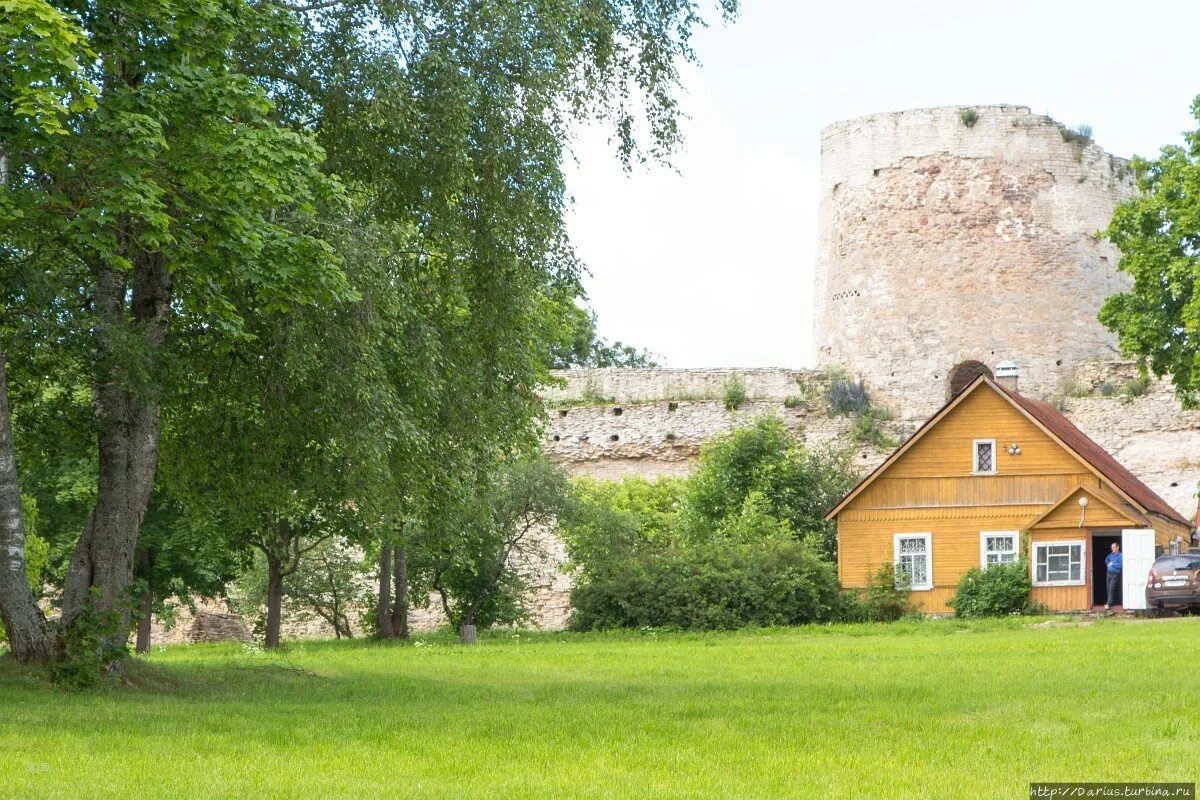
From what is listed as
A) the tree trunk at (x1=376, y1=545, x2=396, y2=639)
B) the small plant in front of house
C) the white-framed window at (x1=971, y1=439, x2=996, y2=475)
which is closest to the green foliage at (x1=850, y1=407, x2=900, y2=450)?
the small plant in front of house

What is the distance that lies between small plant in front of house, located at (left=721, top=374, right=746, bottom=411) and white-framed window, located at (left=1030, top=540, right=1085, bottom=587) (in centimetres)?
1148

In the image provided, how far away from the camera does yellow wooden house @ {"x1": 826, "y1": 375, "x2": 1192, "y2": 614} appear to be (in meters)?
30.2

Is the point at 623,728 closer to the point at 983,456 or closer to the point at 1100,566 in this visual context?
the point at 1100,566

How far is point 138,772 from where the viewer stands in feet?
30.8

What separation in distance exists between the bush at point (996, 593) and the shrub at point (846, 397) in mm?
10502

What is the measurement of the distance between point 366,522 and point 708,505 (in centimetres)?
2059

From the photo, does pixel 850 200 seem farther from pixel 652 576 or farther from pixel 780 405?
pixel 652 576

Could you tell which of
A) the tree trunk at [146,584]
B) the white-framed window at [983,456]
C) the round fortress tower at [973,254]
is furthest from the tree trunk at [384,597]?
the round fortress tower at [973,254]

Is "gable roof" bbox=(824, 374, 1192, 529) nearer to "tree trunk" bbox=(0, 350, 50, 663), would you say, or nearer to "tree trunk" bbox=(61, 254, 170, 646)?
"tree trunk" bbox=(61, 254, 170, 646)

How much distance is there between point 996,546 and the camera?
31328 mm

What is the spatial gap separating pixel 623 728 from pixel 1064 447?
68.7 ft

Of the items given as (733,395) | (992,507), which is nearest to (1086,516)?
(992,507)

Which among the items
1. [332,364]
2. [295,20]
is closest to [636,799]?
[332,364]

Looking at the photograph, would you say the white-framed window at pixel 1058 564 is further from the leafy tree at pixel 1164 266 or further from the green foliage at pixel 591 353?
the green foliage at pixel 591 353
